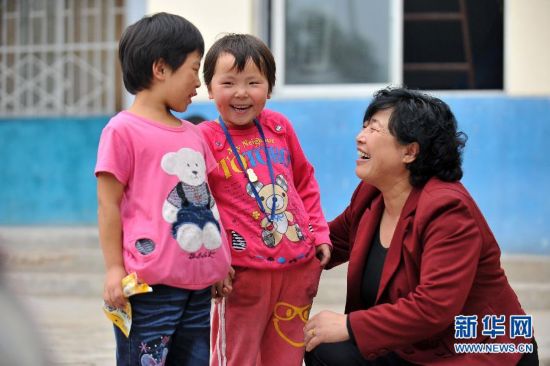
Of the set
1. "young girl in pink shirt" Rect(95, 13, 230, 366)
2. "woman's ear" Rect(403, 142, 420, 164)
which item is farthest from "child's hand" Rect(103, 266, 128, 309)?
"woman's ear" Rect(403, 142, 420, 164)

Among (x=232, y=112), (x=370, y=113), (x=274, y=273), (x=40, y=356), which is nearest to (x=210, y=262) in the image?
(x=274, y=273)

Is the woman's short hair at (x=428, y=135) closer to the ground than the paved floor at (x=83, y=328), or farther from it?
farther from it

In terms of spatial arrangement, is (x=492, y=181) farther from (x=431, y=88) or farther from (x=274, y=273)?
(x=274, y=273)

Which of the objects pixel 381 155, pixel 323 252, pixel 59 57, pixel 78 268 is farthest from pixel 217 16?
pixel 381 155

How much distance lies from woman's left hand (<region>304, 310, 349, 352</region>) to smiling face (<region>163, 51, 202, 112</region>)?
84 centimetres

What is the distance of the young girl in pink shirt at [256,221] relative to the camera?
2.95 meters

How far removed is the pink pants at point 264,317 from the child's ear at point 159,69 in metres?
0.75

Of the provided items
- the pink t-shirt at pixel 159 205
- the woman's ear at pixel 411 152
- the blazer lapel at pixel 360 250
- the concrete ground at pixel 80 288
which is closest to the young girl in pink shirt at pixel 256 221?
the blazer lapel at pixel 360 250

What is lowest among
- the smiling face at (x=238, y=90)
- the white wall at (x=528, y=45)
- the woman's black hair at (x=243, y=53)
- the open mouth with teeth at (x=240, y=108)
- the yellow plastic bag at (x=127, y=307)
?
the yellow plastic bag at (x=127, y=307)

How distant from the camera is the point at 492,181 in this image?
6.36m

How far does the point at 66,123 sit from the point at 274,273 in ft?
17.0

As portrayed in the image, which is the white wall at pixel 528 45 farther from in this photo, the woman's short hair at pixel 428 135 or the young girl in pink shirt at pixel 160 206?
the young girl in pink shirt at pixel 160 206

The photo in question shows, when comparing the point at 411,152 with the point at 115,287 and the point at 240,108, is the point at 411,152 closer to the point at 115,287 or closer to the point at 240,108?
the point at 240,108

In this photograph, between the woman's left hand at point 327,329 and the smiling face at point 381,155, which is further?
the smiling face at point 381,155
